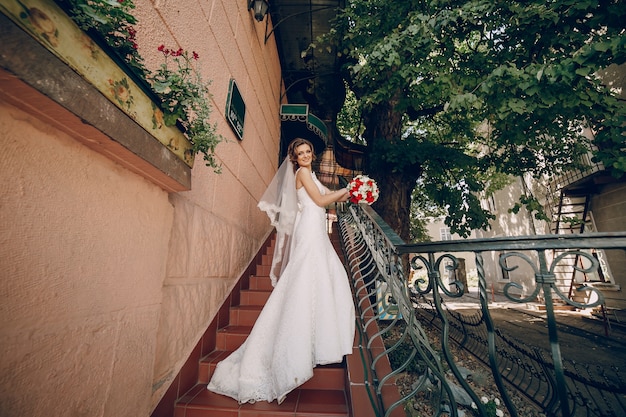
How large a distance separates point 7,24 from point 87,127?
371 mm

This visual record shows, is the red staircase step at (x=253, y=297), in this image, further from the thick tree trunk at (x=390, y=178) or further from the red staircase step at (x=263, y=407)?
the thick tree trunk at (x=390, y=178)

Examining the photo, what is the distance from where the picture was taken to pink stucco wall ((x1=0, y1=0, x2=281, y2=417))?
34.1 inches

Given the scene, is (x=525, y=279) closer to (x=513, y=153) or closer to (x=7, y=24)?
(x=513, y=153)

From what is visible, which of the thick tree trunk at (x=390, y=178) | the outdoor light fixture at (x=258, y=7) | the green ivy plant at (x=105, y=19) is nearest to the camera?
the green ivy plant at (x=105, y=19)

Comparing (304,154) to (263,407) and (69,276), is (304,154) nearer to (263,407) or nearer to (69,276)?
(69,276)

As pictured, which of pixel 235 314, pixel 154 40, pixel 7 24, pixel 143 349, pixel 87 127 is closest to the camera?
pixel 7 24

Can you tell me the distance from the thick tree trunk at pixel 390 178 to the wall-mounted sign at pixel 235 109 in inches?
124

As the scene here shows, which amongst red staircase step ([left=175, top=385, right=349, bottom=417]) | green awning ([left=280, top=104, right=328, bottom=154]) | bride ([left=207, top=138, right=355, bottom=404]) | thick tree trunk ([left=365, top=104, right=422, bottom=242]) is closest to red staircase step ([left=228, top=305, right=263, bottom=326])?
bride ([left=207, top=138, right=355, bottom=404])

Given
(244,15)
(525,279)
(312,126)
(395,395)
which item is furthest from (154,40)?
(525,279)

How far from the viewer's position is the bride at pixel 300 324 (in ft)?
6.13

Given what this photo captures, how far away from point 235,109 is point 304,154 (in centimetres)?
107

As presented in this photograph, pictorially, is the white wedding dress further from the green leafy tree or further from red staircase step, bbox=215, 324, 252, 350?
the green leafy tree

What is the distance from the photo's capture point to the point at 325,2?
16.8ft

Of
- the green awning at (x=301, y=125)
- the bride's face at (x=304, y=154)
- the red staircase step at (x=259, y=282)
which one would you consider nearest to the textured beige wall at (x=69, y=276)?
the bride's face at (x=304, y=154)
